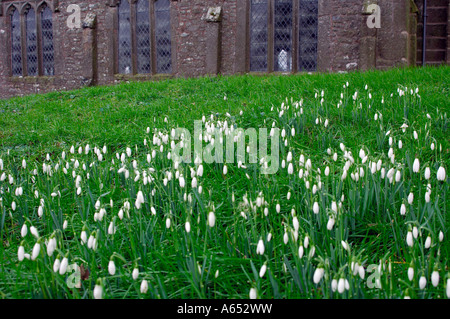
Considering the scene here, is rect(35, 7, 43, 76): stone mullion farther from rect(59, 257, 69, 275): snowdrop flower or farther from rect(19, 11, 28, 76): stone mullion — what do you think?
rect(59, 257, 69, 275): snowdrop flower

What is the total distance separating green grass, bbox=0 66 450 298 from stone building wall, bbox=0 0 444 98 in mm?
4519

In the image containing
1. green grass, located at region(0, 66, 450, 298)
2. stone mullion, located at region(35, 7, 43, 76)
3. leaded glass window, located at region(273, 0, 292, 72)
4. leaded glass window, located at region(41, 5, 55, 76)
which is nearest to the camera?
green grass, located at region(0, 66, 450, 298)

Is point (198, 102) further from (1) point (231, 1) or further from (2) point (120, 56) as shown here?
(2) point (120, 56)

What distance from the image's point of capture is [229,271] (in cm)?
246

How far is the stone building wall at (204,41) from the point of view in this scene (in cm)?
1145

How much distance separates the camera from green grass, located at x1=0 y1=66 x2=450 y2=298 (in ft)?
7.19

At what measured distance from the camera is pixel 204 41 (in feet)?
44.5

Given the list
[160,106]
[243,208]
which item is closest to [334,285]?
[243,208]

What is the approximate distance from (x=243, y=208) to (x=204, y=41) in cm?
1174

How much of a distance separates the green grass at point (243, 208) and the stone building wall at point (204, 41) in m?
4.52

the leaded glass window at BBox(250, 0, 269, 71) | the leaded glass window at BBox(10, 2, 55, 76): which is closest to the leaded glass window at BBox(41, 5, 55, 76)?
the leaded glass window at BBox(10, 2, 55, 76)

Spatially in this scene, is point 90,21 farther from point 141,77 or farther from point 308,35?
point 308,35

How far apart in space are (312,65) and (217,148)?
31.9 feet

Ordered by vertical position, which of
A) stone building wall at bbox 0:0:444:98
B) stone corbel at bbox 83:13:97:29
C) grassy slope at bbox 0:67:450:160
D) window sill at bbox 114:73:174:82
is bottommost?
grassy slope at bbox 0:67:450:160
